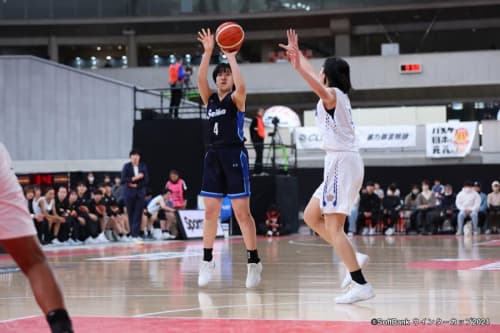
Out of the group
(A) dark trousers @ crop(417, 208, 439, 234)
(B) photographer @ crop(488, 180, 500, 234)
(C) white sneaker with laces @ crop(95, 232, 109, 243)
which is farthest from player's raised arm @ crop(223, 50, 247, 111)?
(B) photographer @ crop(488, 180, 500, 234)

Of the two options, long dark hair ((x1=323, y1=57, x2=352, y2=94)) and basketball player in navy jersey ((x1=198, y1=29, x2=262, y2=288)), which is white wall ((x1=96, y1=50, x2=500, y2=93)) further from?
long dark hair ((x1=323, y1=57, x2=352, y2=94))

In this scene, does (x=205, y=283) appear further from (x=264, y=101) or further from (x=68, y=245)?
(x=264, y=101)

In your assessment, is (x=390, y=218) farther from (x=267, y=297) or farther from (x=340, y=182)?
(x=340, y=182)

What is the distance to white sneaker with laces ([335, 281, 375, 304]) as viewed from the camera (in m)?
6.30

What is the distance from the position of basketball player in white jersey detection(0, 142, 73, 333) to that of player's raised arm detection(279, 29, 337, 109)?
8.76 feet

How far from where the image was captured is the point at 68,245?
57.0 ft

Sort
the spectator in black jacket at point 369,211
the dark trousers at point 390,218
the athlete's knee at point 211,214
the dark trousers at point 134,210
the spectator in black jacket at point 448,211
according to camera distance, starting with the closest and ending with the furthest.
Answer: the athlete's knee at point 211,214
the dark trousers at point 134,210
the spectator in black jacket at point 448,211
the spectator in black jacket at point 369,211
the dark trousers at point 390,218

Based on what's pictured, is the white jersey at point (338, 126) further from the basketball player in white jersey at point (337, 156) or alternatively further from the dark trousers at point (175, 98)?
the dark trousers at point (175, 98)

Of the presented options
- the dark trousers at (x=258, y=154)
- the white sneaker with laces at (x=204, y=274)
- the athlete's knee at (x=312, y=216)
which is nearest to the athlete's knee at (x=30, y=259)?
the athlete's knee at (x=312, y=216)

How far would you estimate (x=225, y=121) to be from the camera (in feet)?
27.0

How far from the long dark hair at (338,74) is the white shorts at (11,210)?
3.24 meters

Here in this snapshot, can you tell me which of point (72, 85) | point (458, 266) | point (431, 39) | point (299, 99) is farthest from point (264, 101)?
point (458, 266)

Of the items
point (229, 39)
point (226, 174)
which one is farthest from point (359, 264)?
point (229, 39)

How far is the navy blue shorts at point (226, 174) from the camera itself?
822 cm
